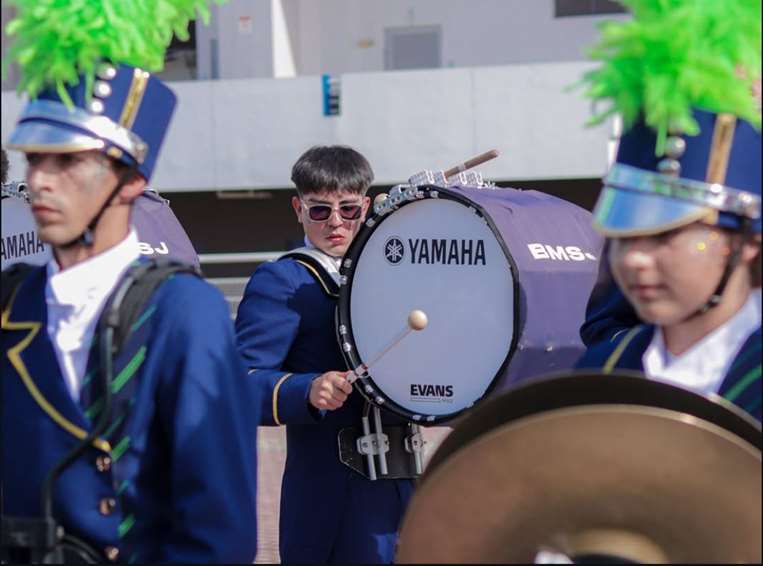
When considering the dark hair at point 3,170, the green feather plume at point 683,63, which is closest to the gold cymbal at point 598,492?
the green feather plume at point 683,63

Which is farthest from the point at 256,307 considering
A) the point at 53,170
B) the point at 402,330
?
the point at 53,170

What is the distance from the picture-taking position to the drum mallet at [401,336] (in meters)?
3.61

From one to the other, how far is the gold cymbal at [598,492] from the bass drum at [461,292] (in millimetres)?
1567

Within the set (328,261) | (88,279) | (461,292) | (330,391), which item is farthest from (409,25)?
(88,279)

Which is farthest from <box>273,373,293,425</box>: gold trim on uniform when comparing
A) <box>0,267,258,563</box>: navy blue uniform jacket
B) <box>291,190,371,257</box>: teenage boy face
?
<box>0,267,258,563</box>: navy blue uniform jacket

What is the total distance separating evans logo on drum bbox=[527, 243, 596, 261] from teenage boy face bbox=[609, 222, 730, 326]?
1426 mm

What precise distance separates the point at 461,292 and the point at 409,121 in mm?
13096

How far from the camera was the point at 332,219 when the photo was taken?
4121 mm

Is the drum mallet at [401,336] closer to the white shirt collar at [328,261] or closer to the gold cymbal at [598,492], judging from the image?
the white shirt collar at [328,261]

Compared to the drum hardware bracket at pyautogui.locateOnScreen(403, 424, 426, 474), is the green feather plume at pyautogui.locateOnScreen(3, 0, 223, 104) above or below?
above

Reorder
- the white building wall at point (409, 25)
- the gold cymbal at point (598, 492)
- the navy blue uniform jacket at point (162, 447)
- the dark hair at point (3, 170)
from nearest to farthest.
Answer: the gold cymbal at point (598, 492)
the navy blue uniform jacket at point (162, 447)
the dark hair at point (3, 170)
the white building wall at point (409, 25)

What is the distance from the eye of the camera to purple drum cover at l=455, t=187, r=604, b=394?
3561 millimetres

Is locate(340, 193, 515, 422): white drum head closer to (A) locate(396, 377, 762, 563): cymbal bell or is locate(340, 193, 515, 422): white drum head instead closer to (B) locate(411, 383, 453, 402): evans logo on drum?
(B) locate(411, 383, 453, 402): evans logo on drum

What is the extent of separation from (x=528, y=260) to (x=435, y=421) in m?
0.51
